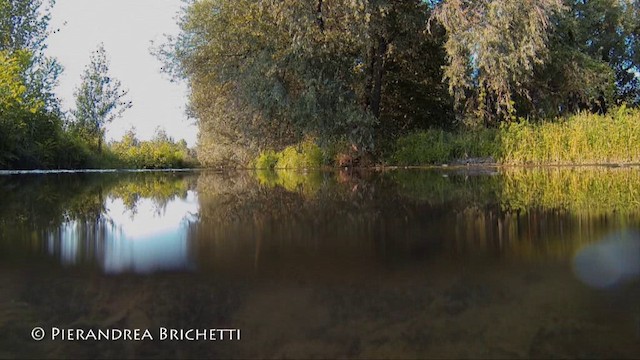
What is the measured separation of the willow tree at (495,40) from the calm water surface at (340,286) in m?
9.89

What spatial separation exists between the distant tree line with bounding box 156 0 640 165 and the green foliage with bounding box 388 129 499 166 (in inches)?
22.4

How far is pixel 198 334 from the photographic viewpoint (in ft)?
4.42

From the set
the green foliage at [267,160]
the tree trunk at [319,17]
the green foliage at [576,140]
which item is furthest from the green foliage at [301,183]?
the green foliage at [267,160]

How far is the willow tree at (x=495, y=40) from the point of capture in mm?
12125

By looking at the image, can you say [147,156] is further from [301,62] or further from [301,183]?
[301,183]

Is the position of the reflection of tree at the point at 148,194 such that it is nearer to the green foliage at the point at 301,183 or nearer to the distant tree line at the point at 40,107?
the green foliage at the point at 301,183

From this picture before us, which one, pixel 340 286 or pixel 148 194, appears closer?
pixel 340 286

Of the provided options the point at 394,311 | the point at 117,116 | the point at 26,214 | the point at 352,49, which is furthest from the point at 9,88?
the point at 394,311

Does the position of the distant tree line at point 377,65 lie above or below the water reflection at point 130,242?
above

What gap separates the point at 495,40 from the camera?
12008mm

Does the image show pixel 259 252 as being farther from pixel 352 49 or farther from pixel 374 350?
pixel 352 49

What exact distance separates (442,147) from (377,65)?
3.73 m

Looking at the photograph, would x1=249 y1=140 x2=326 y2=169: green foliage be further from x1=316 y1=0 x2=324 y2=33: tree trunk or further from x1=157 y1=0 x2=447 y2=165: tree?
x1=316 y1=0 x2=324 y2=33: tree trunk

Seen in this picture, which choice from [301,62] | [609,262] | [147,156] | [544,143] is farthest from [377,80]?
[147,156]
